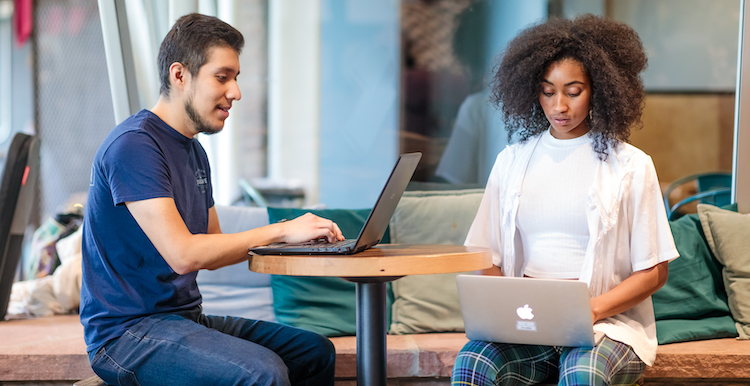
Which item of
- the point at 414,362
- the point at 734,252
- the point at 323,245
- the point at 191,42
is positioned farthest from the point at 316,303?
the point at 734,252

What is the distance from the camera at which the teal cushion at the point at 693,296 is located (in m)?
2.20

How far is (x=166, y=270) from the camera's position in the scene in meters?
1.54

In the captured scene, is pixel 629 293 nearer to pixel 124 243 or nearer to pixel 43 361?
pixel 124 243

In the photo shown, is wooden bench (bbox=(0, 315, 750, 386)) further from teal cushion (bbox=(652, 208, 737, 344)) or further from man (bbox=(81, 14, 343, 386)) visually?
man (bbox=(81, 14, 343, 386))

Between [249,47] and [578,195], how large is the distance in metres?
Answer: 2.69

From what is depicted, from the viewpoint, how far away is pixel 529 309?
1.47 metres

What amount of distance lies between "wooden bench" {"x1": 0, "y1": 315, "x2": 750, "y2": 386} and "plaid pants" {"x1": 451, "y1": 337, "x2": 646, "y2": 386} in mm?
454

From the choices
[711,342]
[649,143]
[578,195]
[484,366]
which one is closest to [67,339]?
[484,366]

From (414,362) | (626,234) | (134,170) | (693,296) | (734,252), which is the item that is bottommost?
(414,362)

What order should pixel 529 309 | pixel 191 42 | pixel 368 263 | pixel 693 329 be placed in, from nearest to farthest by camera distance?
pixel 368 263 → pixel 529 309 → pixel 191 42 → pixel 693 329

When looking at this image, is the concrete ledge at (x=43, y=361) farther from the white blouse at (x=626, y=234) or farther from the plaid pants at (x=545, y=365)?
the white blouse at (x=626, y=234)

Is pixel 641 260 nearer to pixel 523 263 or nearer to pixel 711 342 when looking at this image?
pixel 523 263

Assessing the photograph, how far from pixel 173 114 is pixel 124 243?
35cm

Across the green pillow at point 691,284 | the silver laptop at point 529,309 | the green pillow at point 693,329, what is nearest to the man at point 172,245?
the silver laptop at point 529,309
